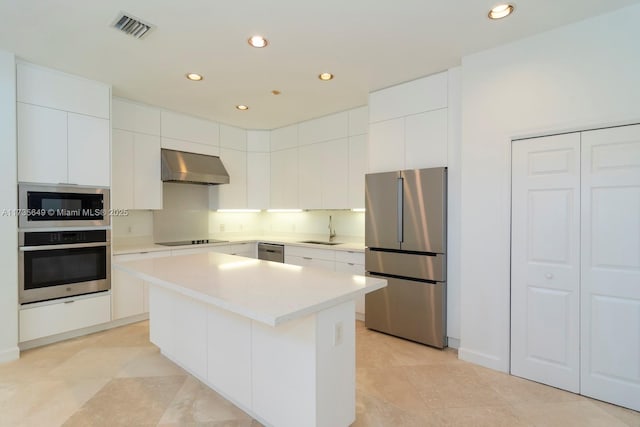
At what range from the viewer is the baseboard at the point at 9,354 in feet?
8.86

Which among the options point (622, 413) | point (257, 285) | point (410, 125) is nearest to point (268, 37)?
point (410, 125)

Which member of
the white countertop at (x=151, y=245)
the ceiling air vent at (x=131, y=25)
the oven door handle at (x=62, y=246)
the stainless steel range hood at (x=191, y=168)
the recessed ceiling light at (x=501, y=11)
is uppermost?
the recessed ceiling light at (x=501, y=11)

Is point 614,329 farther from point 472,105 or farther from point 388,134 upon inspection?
point 388,134

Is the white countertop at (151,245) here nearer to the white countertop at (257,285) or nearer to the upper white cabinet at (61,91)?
the white countertop at (257,285)

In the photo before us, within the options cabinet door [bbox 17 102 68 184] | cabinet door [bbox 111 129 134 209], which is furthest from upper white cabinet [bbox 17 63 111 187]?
cabinet door [bbox 111 129 134 209]

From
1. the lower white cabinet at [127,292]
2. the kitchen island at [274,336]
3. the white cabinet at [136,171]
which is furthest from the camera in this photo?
the white cabinet at [136,171]

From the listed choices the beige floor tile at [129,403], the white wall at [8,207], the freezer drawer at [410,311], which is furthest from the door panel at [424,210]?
the white wall at [8,207]

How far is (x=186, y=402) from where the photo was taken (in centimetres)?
215

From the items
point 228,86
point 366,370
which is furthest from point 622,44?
point 228,86

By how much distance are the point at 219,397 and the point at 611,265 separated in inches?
115

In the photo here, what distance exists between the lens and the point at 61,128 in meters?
3.04

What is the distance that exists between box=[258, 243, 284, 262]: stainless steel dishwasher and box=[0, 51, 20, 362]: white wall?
8.88 feet

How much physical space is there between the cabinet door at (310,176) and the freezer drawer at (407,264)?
4.42 ft

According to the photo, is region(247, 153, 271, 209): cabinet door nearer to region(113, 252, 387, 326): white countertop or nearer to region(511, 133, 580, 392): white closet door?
region(113, 252, 387, 326): white countertop
